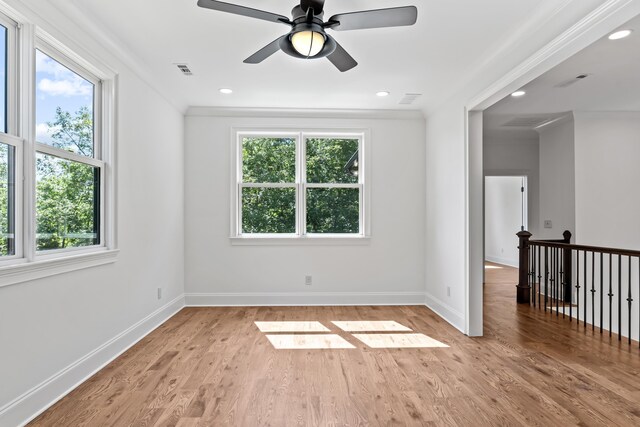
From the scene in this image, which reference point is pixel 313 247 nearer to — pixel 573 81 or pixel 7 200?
pixel 7 200

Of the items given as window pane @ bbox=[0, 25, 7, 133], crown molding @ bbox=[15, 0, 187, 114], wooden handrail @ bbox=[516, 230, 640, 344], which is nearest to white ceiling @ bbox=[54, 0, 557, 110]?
crown molding @ bbox=[15, 0, 187, 114]

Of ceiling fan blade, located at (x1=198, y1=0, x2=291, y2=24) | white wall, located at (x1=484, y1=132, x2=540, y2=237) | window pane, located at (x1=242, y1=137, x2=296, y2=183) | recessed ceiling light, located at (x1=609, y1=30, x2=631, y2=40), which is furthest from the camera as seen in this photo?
white wall, located at (x1=484, y1=132, x2=540, y2=237)

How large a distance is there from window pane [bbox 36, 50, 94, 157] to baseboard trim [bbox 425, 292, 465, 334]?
3.81 metres

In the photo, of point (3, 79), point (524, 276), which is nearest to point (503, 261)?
point (524, 276)

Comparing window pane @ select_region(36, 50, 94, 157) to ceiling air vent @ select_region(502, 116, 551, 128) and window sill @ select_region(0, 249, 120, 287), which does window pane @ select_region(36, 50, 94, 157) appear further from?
ceiling air vent @ select_region(502, 116, 551, 128)

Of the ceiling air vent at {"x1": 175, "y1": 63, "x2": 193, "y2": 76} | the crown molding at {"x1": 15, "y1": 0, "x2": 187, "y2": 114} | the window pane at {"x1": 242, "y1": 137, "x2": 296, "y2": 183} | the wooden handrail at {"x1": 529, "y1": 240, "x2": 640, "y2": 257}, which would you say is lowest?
the wooden handrail at {"x1": 529, "y1": 240, "x2": 640, "y2": 257}

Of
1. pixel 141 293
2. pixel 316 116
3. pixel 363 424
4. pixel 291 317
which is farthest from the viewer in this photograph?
pixel 316 116

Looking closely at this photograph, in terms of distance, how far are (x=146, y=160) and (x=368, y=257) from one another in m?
2.97

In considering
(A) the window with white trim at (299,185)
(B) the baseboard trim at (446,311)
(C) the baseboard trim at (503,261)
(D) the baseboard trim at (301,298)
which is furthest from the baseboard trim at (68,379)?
(C) the baseboard trim at (503,261)

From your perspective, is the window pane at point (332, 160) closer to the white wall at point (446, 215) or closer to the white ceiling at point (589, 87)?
the white wall at point (446, 215)

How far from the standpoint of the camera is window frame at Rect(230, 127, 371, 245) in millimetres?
4957

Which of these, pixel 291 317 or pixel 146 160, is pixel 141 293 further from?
pixel 291 317

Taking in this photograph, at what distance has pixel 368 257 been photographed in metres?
5.03

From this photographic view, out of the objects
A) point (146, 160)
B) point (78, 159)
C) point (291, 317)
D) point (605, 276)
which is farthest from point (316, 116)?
point (605, 276)
